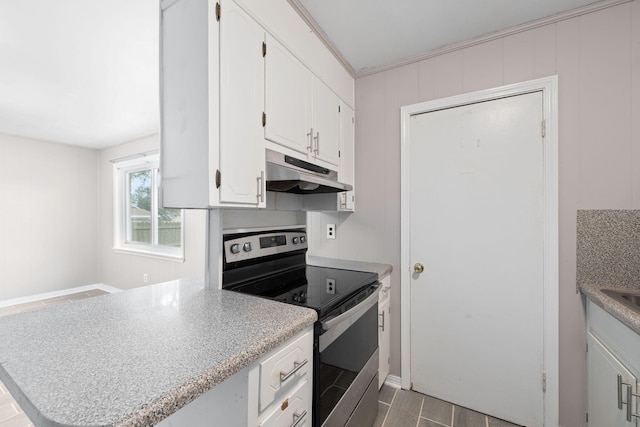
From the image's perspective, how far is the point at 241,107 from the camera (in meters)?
1.20

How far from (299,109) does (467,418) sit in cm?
216

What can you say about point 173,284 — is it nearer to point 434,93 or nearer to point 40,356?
point 40,356

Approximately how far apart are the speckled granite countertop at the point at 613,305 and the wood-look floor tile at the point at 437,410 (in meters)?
1.09

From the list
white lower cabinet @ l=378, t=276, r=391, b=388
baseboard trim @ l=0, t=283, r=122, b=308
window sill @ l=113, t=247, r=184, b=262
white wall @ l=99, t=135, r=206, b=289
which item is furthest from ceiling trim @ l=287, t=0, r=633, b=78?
baseboard trim @ l=0, t=283, r=122, b=308

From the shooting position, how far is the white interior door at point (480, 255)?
1681 mm

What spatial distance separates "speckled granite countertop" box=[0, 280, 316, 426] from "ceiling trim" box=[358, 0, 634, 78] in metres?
1.90

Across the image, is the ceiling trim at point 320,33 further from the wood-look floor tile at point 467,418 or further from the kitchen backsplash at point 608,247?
the wood-look floor tile at point 467,418

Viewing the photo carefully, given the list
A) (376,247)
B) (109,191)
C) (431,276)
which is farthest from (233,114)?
(109,191)

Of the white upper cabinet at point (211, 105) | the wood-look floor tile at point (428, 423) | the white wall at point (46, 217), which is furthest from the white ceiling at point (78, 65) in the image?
the wood-look floor tile at point (428, 423)

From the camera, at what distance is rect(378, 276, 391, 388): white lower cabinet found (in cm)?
188

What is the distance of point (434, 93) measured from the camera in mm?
1963

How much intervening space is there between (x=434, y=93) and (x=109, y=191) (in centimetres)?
508

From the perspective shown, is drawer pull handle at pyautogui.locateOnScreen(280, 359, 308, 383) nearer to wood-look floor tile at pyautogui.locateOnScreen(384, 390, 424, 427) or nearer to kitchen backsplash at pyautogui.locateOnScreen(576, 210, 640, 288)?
wood-look floor tile at pyautogui.locateOnScreen(384, 390, 424, 427)

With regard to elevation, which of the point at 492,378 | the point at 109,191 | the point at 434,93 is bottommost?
the point at 492,378
